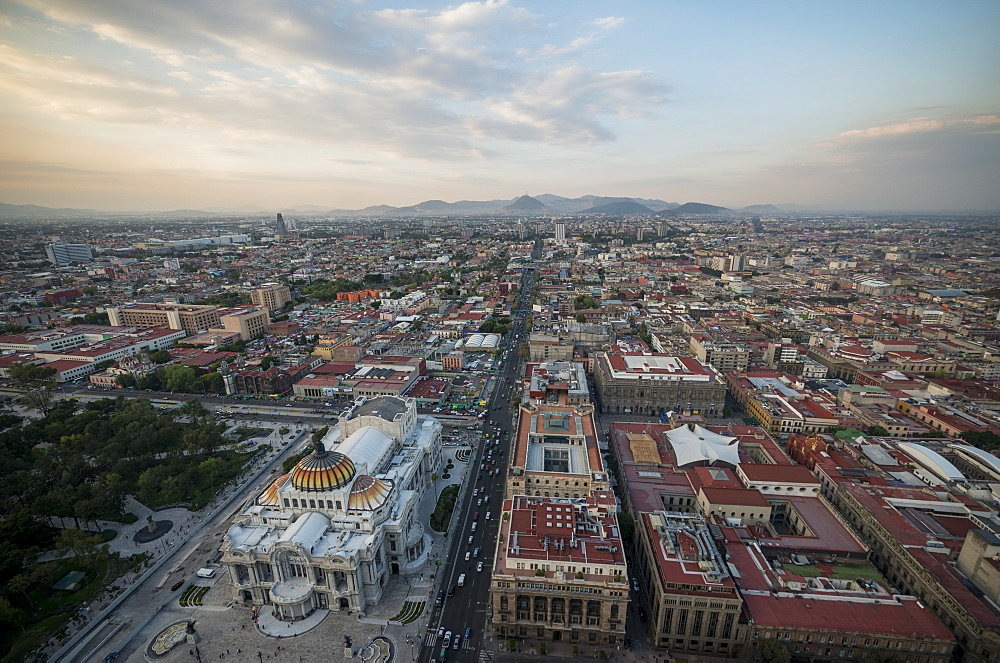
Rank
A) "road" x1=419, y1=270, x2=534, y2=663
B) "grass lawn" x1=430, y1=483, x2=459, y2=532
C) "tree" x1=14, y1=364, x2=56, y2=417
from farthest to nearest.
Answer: "tree" x1=14, y1=364, x2=56, y2=417 → "grass lawn" x1=430, y1=483, x2=459, y2=532 → "road" x1=419, y1=270, x2=534, y2=663

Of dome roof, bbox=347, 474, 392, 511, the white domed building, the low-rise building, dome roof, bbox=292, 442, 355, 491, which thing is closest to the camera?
the white domed building

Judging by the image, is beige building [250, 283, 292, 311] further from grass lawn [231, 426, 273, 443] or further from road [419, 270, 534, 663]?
road [419, 270, 534, 663]

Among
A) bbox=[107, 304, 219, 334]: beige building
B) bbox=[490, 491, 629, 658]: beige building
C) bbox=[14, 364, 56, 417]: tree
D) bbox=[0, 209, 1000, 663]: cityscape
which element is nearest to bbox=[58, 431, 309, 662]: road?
bbox=[0, 209, 1000, 663]: cityscape

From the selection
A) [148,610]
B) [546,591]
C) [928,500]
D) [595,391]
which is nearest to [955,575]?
[928,500]

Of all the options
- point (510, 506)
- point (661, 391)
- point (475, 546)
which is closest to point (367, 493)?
point (475, 546)

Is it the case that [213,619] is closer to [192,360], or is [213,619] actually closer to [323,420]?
[323,420]
